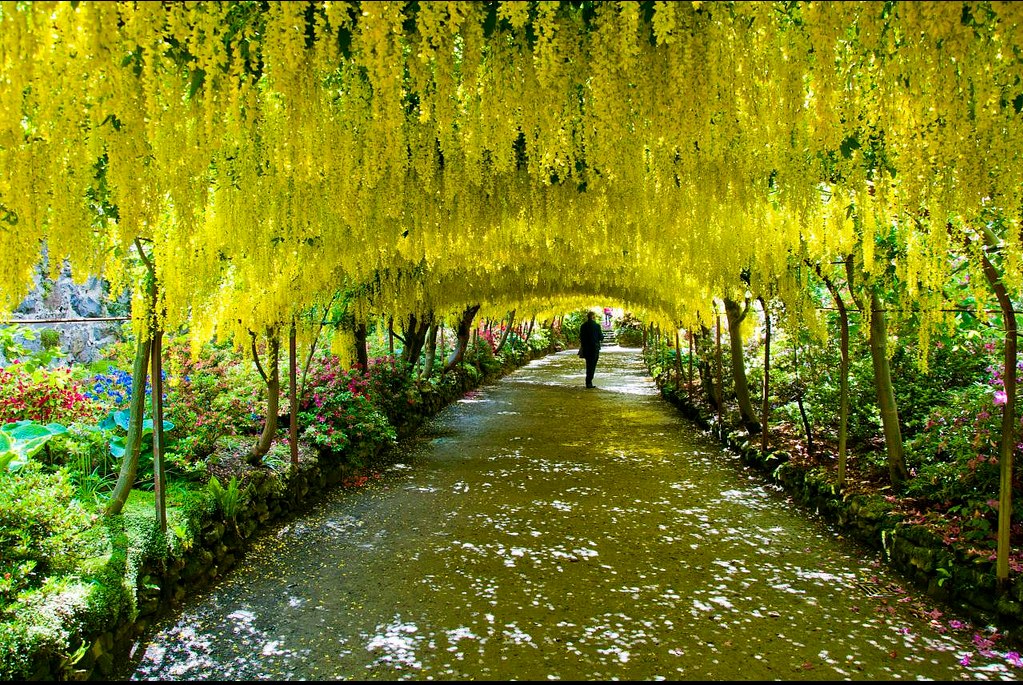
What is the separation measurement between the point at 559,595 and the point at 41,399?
11.7 feet

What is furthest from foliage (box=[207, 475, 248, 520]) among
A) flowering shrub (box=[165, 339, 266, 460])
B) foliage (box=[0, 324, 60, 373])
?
foliage (box=[0, 324, 60, 373])

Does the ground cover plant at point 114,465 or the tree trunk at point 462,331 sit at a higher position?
the tree trunk at point 462,331

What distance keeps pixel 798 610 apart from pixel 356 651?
6.70ft

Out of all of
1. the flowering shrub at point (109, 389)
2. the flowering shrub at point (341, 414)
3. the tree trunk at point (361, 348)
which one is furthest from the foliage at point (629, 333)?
the flowering shrub at point (109, 389)

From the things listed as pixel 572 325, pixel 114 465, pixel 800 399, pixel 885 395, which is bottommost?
pixel 114 465

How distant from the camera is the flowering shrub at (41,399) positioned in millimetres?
4277

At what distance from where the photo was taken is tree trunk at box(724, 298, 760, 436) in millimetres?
7188

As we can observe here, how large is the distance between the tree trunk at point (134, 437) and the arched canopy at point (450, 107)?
0.29 meters

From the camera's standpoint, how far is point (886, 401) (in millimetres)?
4406

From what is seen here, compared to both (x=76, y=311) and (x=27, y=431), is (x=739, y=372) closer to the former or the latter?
(x=27, y=431)

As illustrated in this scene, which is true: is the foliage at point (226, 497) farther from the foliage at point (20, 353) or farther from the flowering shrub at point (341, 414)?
→ the foliage at point (20, 353)

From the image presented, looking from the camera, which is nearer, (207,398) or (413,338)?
(207,398)

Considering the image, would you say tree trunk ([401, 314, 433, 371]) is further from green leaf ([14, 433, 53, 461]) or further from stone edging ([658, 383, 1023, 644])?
green leaf ([14, 433, 53, 461])

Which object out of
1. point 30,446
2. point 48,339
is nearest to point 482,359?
point 48,339
